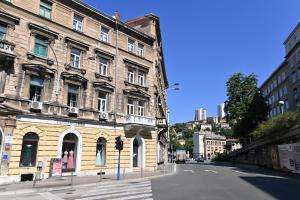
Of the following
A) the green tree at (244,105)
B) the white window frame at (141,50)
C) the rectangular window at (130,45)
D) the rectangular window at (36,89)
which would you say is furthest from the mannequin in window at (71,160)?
the green tree at (244,105)

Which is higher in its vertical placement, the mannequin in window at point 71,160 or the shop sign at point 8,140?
the shop sign at point 8,140

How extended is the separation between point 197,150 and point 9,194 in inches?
5576

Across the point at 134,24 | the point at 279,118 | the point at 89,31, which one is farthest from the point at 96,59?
the point at 279,118

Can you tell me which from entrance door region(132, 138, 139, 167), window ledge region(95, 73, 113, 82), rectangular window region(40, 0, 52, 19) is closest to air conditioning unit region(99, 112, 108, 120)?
window ledge region(95, 73, 113, 82)

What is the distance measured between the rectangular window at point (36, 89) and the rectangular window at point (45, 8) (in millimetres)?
5475

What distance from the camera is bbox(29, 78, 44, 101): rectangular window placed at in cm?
2102

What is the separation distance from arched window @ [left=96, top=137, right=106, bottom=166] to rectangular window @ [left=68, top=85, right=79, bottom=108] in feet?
13.2

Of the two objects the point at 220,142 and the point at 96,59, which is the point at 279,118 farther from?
the point at 220,142

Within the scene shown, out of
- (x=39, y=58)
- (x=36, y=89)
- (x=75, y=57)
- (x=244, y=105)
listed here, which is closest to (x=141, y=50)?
(x=75, y=57)

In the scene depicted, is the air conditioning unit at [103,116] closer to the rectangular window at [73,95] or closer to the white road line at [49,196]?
the rectangular window at [73,95]

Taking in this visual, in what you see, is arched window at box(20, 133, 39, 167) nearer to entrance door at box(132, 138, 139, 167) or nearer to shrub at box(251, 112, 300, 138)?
entrance door at box(132, 138, 139, 167)

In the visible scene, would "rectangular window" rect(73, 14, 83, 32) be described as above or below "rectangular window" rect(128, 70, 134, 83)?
above

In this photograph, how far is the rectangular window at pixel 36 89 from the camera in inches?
827

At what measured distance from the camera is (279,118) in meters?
33.6
